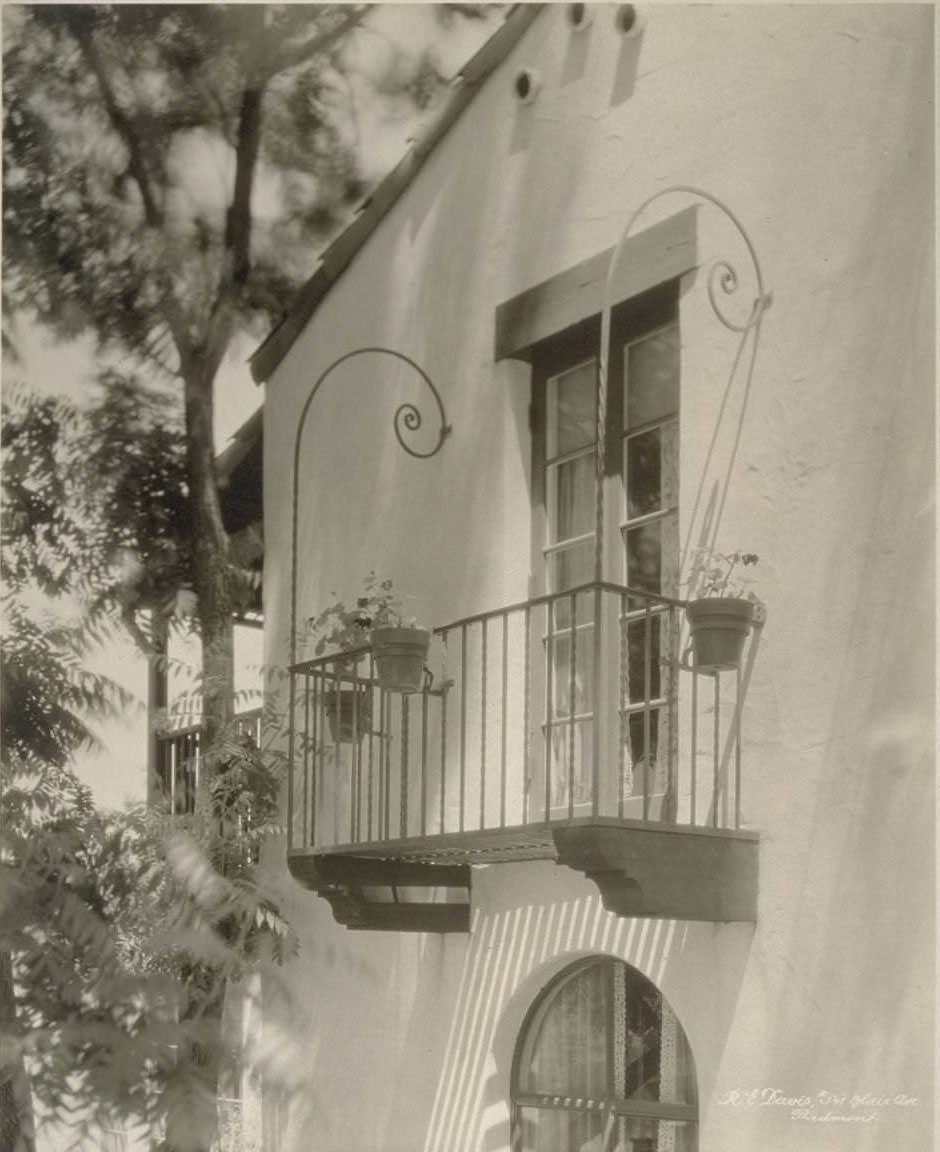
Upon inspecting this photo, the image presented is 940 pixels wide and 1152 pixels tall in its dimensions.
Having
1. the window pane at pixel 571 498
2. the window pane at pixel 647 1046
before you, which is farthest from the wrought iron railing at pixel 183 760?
the window pane at pixel 647 1046

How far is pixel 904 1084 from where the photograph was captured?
5.41 m

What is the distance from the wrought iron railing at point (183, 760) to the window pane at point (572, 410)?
2.01 m

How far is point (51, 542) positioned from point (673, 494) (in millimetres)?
2845

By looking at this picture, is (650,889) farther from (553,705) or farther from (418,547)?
(418,547)

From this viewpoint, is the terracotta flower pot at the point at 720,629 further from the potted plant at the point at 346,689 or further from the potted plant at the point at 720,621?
the potted plant at the point at 346,689

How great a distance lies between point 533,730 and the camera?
721cm

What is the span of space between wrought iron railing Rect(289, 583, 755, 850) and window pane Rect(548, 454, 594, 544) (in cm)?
28

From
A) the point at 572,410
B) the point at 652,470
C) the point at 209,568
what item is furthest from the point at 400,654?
the point at 209,568

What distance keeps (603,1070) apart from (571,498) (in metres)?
2.13

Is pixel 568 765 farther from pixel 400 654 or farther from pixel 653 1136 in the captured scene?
pixel 653 1136

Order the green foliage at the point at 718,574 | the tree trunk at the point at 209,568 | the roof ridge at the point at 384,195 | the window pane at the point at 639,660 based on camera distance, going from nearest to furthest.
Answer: the green foliage at the point at 718,574
the window pane at the point at 639,660
the roof ridge at the point at 384,195
the tree trunk at the point at 209,568

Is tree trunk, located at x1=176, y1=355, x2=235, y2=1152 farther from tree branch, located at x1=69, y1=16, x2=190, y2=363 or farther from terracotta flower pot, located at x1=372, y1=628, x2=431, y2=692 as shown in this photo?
terracotta flower pot, located at x1=372, y1=628, x2=431, y2=692

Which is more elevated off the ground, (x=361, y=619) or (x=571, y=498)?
(x=571, y=498)

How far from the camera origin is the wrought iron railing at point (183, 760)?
28.1ft
